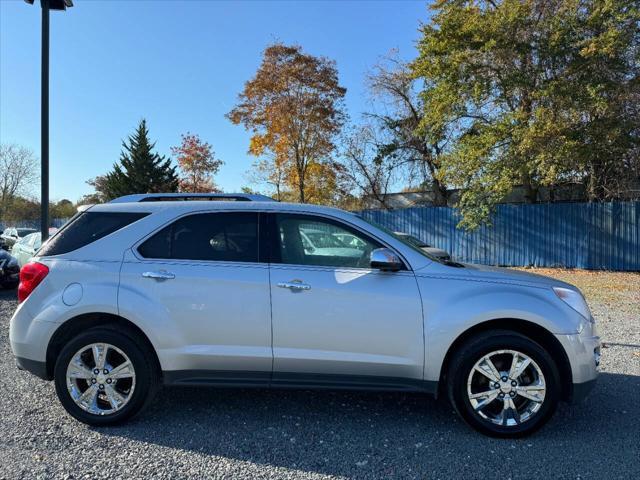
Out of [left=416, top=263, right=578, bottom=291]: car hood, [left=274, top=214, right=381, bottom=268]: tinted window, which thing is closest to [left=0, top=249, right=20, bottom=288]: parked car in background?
[left=274, top=214, right=381, bottom=268]: tinted window

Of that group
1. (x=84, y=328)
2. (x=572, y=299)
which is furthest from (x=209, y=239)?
(x=572, y=299)

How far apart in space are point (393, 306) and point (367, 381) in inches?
24.4

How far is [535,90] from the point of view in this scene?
14023 millimetres

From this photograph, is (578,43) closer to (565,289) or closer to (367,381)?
(565,289)

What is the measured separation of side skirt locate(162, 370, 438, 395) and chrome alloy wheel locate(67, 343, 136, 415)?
342 mm

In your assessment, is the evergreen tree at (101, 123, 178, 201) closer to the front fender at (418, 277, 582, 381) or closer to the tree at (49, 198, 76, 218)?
the tree at (49, 198, 76, 218)

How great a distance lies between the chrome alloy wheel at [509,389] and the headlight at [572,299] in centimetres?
57

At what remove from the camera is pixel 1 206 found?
2052 inches

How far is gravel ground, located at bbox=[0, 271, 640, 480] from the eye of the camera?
10.1 feet

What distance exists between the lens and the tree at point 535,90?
13.3 meters

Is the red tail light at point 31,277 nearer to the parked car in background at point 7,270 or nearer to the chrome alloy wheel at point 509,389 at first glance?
the chrome alloy wheel at point 509,389

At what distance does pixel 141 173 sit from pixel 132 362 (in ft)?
135

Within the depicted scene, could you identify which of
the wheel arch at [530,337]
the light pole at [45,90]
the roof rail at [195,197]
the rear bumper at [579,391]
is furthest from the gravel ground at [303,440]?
the light pole at [45,90]

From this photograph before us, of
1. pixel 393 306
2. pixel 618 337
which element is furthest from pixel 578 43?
pixel 393 306
